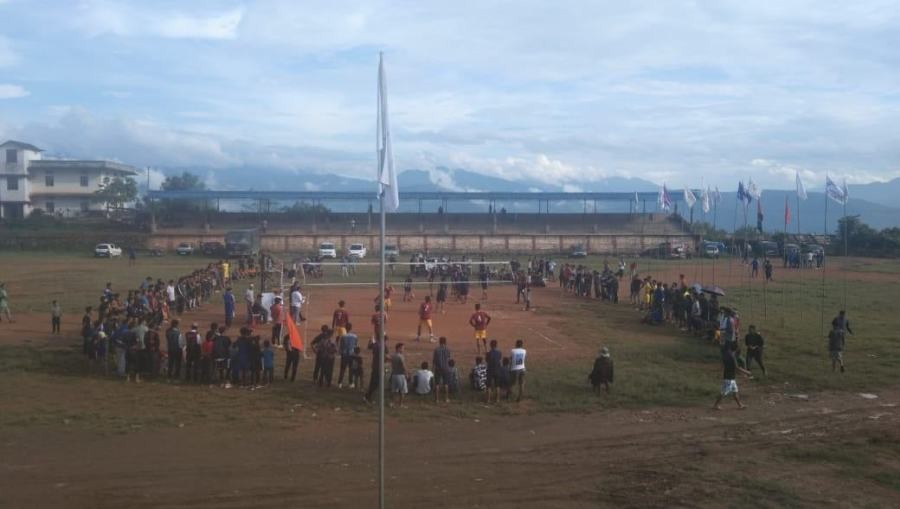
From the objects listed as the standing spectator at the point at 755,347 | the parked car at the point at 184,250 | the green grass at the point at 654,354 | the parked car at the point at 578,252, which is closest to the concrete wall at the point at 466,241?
the parked car at the point at 578,252

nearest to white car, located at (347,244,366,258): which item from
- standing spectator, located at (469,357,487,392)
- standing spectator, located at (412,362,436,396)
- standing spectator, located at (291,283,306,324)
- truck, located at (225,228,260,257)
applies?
truck, located at (225,228,260,257)

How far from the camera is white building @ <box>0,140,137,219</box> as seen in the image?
75062 millimetres

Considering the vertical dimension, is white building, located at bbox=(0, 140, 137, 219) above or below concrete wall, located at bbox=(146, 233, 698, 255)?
above

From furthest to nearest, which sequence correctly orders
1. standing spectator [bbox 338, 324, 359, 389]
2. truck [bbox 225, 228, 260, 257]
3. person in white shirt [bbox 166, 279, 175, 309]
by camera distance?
truck [bbox 225, 228, 260, 257] < person in white shirt [bbox 166, 279, 175, 309] < standing spectator [bbox 338, 324, 359, 389]

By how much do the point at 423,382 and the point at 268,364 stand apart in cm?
374

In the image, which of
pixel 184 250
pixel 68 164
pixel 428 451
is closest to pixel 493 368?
pixel 428 451

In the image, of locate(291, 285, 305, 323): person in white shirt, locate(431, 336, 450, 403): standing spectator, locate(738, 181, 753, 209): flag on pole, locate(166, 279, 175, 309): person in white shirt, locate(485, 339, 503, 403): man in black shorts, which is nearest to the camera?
locate(485, 339, 503, 403): man in black shorts

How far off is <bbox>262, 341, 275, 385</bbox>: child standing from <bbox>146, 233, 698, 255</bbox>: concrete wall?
46.3 meters

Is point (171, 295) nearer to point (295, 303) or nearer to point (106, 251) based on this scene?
point (295, 303)

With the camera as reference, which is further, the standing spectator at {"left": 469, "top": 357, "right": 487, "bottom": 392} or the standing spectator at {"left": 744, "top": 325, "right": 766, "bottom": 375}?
the standing spectator at {"left": 744, "top": 325, "right": 766, "bottom": 375}

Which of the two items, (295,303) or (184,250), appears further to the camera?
(184,250)

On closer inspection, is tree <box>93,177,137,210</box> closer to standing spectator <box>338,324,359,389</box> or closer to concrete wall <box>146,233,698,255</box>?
concrete wall <box>146,233,698,255</box>

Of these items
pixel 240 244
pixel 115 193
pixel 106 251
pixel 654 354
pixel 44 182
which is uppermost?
pixel 44 182

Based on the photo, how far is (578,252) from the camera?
6159 centimetres
